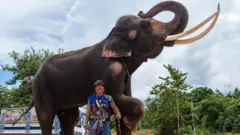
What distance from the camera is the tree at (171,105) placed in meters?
17.3

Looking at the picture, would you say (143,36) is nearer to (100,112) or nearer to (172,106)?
(100,112)

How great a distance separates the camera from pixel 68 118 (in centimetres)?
527

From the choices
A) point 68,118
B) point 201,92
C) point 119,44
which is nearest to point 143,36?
point 119,44

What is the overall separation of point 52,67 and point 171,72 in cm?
1382

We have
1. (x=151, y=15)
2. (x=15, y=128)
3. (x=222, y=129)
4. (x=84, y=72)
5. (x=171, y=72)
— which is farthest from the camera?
(x=222, y=129)

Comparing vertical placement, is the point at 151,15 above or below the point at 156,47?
above

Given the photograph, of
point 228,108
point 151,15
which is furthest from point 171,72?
point 151,15

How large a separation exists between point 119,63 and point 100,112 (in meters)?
0.75

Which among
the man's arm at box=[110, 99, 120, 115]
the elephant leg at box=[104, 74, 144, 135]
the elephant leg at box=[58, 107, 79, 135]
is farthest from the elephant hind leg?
the man's arm at box=[110, 99, 120, 115]

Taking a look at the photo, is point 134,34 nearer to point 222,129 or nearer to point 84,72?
point 84,72

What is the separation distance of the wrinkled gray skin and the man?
0.23 metres

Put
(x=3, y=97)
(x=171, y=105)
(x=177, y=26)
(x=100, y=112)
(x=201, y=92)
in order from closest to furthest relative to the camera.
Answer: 1. (x=100, y=112)
2. (x=177, y=26)
3. (x=171, y=105)
4. (x=3, y=97)
5. (x=201, y=92)

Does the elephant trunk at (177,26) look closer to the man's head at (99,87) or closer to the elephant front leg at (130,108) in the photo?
the elephant front leg at (130,108)

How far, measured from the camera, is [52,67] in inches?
190
